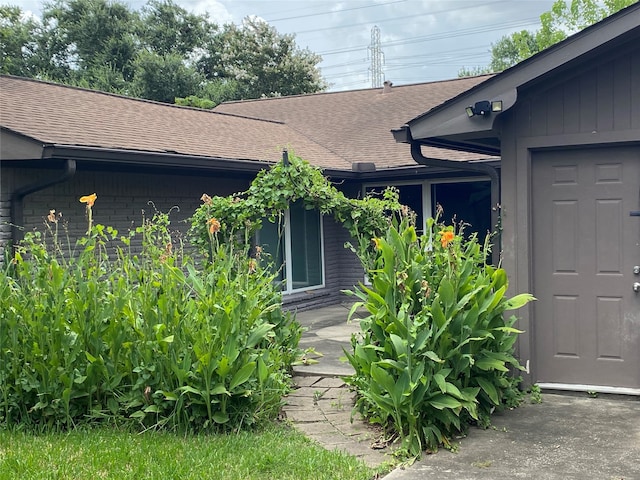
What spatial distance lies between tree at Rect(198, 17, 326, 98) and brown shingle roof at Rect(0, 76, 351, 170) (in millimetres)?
16177

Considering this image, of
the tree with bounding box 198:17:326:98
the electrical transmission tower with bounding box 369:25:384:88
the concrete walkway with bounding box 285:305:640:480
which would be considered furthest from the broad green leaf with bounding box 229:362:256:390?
the electrical transmission tower with bounding box 369:25:384:88

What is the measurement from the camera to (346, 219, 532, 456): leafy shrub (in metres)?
4.65

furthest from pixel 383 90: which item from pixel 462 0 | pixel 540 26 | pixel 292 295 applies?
pixel 462 0

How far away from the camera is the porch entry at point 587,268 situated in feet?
18.9

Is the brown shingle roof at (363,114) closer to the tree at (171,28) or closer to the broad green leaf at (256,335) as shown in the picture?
the broad green leaf at (256,335)

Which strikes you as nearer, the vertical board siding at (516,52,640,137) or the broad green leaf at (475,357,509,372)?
the broad green leaf at (475,357,509,372)

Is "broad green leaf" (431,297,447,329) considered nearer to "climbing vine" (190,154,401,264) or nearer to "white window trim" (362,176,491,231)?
"climbing vine" (190,154,401,264)

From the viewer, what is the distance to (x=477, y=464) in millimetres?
4305

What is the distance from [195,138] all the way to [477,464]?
24.1ft

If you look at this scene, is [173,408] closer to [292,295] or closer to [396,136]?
[396,136]

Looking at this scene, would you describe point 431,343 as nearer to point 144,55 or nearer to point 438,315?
point 438,315

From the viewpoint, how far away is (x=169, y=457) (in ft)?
14.2

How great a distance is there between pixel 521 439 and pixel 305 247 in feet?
Result: 25.4

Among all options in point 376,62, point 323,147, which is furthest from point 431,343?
point 376,62
